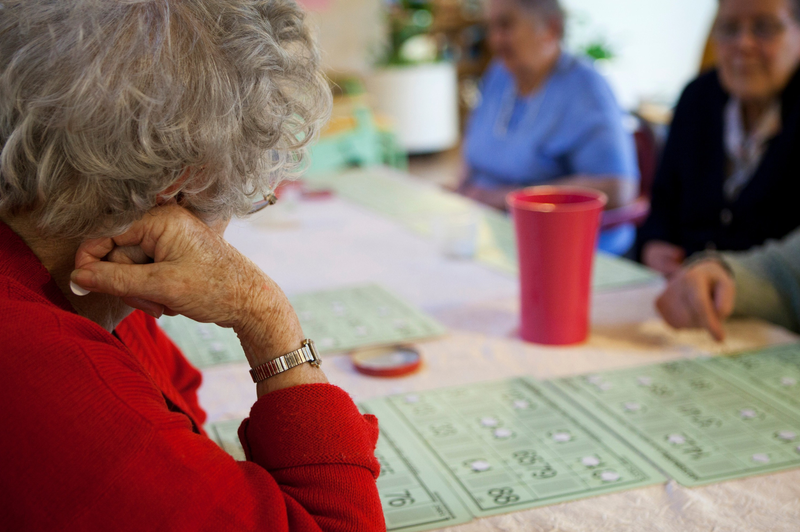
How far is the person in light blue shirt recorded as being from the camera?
2.65 metres

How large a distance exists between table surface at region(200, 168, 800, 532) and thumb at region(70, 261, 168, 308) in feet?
0.72

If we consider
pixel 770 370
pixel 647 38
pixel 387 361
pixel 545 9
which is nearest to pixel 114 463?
pixel 387 361

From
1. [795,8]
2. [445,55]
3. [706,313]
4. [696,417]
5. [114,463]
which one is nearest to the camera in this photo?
[114,463]

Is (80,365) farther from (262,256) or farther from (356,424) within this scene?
(262,256)

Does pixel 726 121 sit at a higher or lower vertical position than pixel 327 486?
higher

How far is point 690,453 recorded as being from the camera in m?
0.90

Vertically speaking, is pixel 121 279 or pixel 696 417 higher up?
pixel 121 279

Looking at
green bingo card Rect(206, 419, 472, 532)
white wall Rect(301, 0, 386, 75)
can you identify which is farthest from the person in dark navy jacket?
white wall Rect(301, 0, 386, 75)

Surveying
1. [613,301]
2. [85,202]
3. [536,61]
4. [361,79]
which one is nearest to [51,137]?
[85,202]

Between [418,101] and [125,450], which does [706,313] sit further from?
[418,101]

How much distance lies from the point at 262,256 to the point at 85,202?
1042mm

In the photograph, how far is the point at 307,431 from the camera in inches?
28.4

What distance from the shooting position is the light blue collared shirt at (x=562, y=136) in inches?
104

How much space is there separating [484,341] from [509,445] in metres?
0.34
